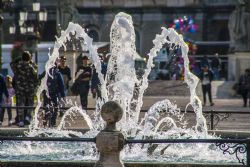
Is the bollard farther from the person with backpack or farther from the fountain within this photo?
the person with backpack

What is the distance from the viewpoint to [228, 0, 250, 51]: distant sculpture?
39.2 m

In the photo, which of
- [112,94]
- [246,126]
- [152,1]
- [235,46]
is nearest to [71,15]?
[235,46]

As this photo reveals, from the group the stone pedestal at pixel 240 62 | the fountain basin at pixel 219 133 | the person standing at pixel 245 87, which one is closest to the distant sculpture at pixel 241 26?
the stone pedestal at pixel 240 62

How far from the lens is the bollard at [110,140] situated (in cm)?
1020

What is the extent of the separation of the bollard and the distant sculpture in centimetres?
2914

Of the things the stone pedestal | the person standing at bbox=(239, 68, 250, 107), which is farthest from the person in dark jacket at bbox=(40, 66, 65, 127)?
the stone pedestal

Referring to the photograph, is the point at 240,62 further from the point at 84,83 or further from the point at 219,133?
the point at 219,133

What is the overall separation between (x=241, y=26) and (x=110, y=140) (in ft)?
98.4

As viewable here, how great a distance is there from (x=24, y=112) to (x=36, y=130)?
11.7 feet

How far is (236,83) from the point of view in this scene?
38.0m

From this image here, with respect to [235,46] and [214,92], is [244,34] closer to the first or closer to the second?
[235,46]

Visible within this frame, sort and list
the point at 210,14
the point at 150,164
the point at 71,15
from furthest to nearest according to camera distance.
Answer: the point at 210,14, the point at 71,15, the point at 150,164

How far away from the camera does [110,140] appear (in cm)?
1018

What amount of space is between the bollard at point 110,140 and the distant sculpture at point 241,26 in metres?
29.1
